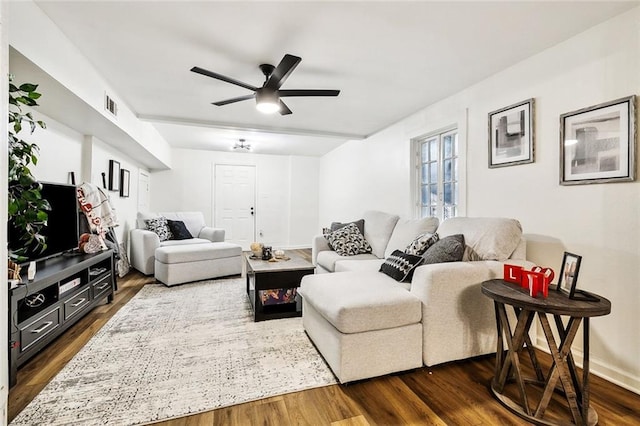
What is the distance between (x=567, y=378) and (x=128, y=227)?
551 centimetres

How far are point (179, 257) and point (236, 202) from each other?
308cm

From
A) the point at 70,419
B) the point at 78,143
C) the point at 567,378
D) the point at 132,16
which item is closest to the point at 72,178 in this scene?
the point at 78,143

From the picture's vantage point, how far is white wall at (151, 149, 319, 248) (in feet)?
20.6

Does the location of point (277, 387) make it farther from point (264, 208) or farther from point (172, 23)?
point (264, 208)

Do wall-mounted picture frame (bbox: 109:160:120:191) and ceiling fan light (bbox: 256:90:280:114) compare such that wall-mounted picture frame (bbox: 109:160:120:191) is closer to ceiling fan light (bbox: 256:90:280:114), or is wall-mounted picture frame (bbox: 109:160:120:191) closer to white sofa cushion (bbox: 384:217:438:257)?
ceiling fan light (bbox: 256:90:280:114)

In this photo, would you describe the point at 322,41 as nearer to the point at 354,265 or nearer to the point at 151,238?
the point at 354,265

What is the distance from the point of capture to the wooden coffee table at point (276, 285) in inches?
107

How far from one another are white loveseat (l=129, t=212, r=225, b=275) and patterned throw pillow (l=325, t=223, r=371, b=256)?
222 cm

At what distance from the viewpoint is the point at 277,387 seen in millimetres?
1729

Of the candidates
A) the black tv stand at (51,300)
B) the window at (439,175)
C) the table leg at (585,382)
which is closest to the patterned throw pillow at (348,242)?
the window at (439,175)

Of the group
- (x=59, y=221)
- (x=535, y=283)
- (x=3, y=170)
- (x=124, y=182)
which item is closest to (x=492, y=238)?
(x=535, y=283)

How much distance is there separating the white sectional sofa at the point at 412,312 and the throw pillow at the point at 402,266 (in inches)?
2.1

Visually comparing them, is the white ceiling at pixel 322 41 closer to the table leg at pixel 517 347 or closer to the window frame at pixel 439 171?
the window frame at pixel 439 171

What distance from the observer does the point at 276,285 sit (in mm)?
2762
